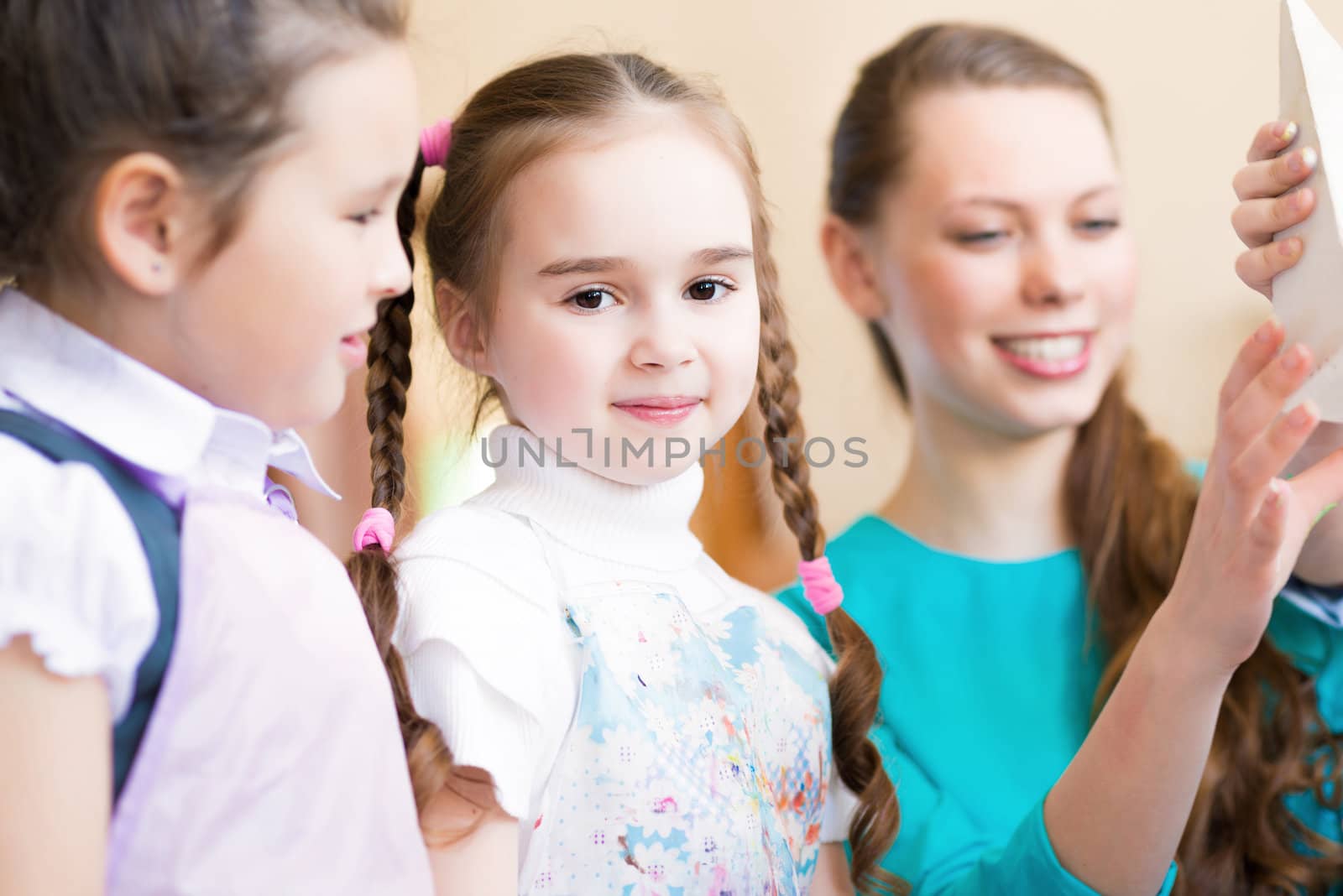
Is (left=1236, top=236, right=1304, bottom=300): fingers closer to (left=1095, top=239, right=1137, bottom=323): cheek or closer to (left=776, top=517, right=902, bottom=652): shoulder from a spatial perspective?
(left=1095, top=239, right=1137, bottom=323): cheek

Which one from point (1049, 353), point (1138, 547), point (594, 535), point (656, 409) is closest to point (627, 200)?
point (656, 409)

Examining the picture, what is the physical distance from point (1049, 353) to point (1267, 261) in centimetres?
47

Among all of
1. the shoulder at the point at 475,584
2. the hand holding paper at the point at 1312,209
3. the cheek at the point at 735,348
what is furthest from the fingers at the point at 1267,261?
the shoulder at the point at 475,584

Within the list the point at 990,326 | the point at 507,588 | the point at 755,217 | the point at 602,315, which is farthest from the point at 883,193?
the point at 507,588

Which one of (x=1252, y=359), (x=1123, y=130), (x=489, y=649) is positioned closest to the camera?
(x=489, y=649)

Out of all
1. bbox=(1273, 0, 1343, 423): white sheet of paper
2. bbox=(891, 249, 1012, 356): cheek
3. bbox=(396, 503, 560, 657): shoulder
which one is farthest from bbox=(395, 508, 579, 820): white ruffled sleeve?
bbox=(891, 249, 1012, 356): cheek

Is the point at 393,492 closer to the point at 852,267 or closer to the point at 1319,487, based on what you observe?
the point at 1319,487

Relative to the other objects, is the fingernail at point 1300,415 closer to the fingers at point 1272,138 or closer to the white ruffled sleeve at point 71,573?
the fingers at point 1272,138

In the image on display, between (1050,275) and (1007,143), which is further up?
(1007,143)

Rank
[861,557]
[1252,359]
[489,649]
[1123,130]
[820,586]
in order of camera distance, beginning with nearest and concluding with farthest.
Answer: [489,649], [1252,359], [820,586], [861,557], [1123,130]

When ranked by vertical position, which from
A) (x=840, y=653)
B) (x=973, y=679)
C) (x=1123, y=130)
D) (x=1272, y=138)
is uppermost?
(x=1123, y=130)

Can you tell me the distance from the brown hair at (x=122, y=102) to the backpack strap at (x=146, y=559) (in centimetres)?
9

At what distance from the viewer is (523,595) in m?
0.91

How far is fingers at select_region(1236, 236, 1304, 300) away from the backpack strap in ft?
2.59
